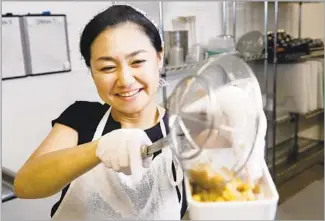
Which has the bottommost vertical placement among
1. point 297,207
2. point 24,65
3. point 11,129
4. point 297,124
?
point 297,207

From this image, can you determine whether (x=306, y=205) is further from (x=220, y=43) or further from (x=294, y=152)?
(x=220, y=43)

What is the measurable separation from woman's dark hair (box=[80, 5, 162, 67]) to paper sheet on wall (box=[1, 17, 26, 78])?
313mm

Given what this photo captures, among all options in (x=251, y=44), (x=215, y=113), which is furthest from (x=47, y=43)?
(x=251, y=44)

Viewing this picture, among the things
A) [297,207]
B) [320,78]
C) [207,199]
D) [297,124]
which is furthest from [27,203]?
[297,124]

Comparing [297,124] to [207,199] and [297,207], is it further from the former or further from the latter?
[207,199]

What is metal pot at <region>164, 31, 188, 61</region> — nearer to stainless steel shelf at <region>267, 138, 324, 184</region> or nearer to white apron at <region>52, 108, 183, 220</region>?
white apron at <region>52, 108, 183, 220</region>

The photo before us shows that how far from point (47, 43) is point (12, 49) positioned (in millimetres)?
120

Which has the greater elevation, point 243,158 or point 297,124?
point 243,158

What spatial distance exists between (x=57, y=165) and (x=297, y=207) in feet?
4.87

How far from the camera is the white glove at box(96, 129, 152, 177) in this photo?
546 mm

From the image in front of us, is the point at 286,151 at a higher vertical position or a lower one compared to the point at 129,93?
lower

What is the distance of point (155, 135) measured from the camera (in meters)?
0.69

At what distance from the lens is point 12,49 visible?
3.15 ft

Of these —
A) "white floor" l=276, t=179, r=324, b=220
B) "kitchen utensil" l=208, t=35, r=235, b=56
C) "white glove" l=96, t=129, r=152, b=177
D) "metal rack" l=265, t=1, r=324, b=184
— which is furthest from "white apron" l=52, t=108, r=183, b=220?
"metal rack" l=265, t=1, r=324, b=184
